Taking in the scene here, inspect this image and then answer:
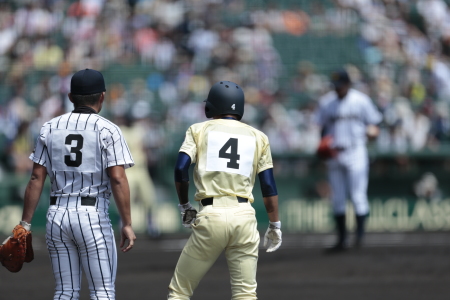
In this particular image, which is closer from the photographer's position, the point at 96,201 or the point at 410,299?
the point at 96,201

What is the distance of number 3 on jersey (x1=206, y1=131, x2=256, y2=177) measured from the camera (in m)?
5.02

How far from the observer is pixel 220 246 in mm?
4980

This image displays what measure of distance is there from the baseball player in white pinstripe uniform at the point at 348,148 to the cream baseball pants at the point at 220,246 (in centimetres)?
550

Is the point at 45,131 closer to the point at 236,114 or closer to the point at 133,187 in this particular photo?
the point at 236,114

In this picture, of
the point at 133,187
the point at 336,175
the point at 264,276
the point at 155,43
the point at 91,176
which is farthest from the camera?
the point at 155,43

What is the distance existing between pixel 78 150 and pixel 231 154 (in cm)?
94

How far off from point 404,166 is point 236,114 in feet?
32.9

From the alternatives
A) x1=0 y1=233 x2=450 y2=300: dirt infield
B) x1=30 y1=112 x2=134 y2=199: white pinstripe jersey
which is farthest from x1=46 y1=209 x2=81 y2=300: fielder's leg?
x1=0 y1=233 x2=450 y2=300: dirt infield

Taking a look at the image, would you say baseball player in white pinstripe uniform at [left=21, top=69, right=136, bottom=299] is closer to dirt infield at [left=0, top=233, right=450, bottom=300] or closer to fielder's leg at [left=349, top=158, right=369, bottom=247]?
dirt infield at [left=0, top=233, right=450, bottom=300]

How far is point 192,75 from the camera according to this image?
15156mm

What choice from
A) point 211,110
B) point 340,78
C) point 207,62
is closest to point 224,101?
point 211,110

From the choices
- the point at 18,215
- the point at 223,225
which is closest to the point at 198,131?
the point at 223,225

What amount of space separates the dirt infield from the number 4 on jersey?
2.42 m

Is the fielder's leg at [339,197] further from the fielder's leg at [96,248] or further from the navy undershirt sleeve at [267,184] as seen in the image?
the fielder's leg at [96,248]
